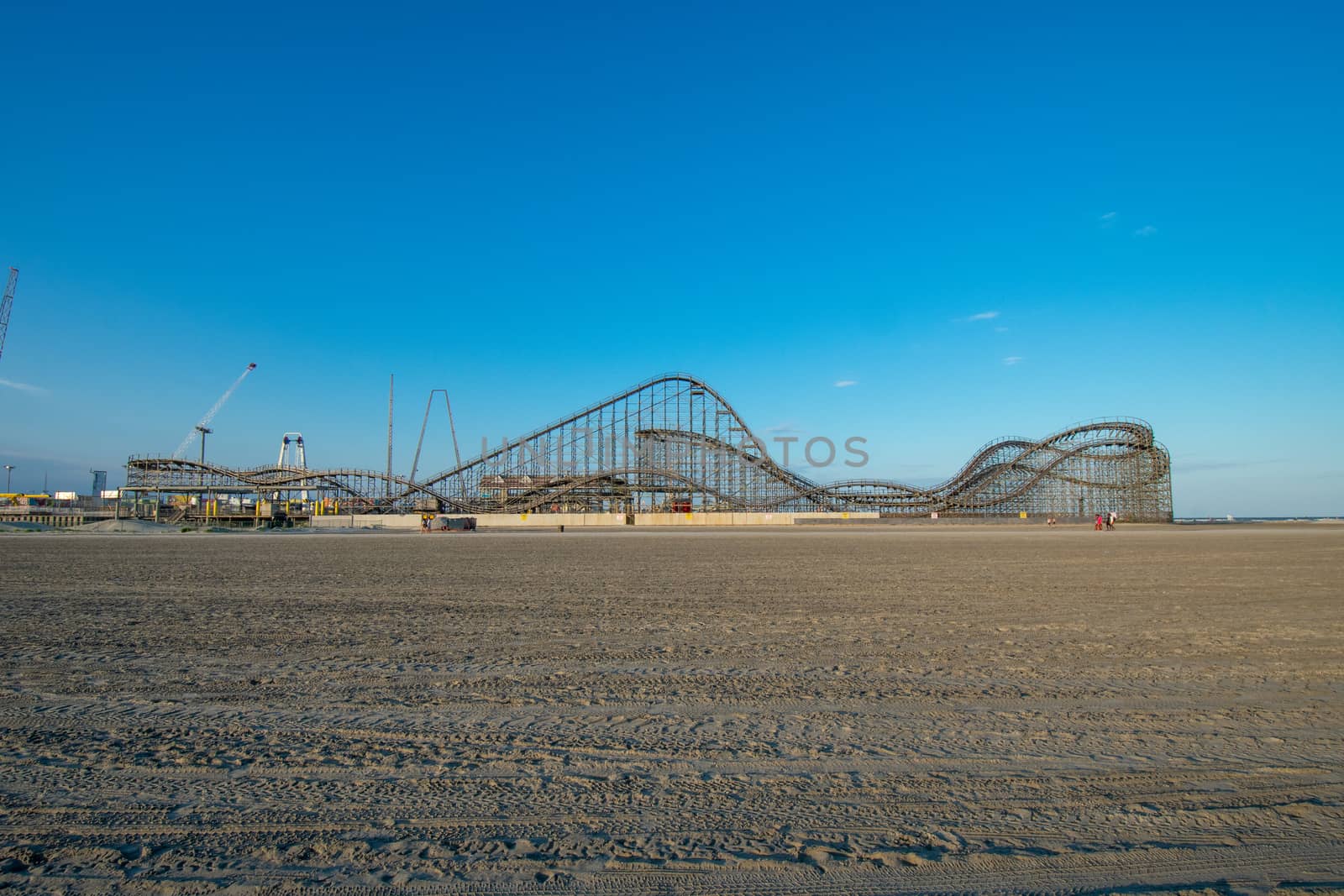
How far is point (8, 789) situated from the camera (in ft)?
7.73

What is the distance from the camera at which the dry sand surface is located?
189 centimetres

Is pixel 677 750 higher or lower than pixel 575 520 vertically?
higher

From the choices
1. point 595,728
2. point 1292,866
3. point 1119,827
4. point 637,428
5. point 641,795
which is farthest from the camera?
point 637,428

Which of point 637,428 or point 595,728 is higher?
point 637,428

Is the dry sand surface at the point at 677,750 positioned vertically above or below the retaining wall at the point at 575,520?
above

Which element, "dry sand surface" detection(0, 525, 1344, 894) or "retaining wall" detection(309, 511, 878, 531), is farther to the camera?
"retaining wall" detection(309, 511, 878, 531)

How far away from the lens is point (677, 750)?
8.98 feet

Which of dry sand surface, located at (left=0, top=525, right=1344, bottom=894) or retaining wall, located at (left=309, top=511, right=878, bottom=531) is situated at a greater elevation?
dry sand surface, located at (left=0, top=525, right=1344, bottom=894)

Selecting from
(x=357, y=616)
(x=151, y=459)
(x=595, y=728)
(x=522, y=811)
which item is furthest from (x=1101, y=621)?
(x=151, y=459)

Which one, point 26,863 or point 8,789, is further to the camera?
point 8,789

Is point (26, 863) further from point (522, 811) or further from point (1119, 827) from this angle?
point (1119, 827)

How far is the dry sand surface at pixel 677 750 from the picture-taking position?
1.89 meters

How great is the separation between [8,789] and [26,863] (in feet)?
2.24

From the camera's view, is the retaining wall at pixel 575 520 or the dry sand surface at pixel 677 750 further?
the retaining wall at pixel 575 520
